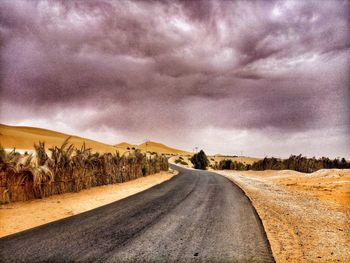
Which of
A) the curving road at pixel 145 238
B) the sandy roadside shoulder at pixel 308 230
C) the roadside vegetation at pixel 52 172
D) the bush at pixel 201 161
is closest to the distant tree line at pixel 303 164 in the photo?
the bush at pixel 201 161

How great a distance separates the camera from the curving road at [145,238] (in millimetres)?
5262

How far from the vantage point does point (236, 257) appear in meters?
5.36

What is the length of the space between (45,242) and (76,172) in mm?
8051

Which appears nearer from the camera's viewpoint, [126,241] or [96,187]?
[126,241]

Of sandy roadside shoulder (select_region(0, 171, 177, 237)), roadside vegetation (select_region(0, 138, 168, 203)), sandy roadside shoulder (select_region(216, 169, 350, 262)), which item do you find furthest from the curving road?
roadside vegetation (select_region(0, 138, 168, 203))

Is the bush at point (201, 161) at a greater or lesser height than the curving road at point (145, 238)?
greater

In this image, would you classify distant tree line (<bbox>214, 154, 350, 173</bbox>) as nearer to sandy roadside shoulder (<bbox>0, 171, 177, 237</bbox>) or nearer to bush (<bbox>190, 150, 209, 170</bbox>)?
bush (<bbox>190, 150, 209, 170</bbox>)

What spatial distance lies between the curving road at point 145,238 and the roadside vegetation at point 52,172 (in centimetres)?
374

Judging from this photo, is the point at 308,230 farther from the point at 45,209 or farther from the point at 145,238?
the point at 45,209

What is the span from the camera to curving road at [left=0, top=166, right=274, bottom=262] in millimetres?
5262

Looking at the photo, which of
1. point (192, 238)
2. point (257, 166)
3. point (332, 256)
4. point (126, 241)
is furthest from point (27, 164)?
point (257, 166)

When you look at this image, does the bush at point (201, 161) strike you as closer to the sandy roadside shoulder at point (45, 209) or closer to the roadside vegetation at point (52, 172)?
the roadside vegetation at point (52, 172)

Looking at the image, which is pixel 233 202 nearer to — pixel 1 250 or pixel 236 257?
pixel 236 257

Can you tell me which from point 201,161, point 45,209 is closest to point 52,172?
point 45,209
